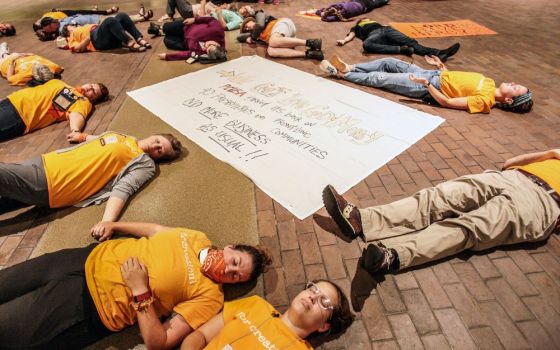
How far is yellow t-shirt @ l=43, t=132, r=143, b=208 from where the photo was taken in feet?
7.43

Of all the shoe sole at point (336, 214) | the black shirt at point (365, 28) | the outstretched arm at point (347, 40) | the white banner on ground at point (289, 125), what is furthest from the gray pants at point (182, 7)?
the shoe sole at point (336, 214)

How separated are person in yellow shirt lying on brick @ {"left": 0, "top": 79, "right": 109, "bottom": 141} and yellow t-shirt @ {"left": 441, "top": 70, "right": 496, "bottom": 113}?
4143mm

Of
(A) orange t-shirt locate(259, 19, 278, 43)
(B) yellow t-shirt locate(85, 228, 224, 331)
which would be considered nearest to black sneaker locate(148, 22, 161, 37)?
(A) orange t-shirt locate(259, 19, 278, 43)

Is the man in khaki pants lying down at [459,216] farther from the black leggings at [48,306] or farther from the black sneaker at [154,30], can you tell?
the black sneaker at [154,30]

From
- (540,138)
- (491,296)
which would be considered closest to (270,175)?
(491,296)

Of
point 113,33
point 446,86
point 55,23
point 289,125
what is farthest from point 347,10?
point 55,23

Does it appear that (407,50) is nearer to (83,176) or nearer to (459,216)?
(459,216)

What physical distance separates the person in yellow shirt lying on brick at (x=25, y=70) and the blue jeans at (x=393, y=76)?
400 centimetres

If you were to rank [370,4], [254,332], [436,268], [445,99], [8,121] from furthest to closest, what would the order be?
[370,4] → [445,99] → [8,121] → [436,268] → [254,332]

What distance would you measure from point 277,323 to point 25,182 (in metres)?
2.00

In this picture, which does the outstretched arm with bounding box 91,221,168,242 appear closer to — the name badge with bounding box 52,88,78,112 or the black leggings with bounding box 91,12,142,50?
the name badge with bounding box 52,88,78,112

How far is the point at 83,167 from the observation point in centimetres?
231

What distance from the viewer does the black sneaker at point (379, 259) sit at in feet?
6.01

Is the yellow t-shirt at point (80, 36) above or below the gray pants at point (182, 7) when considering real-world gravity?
below
